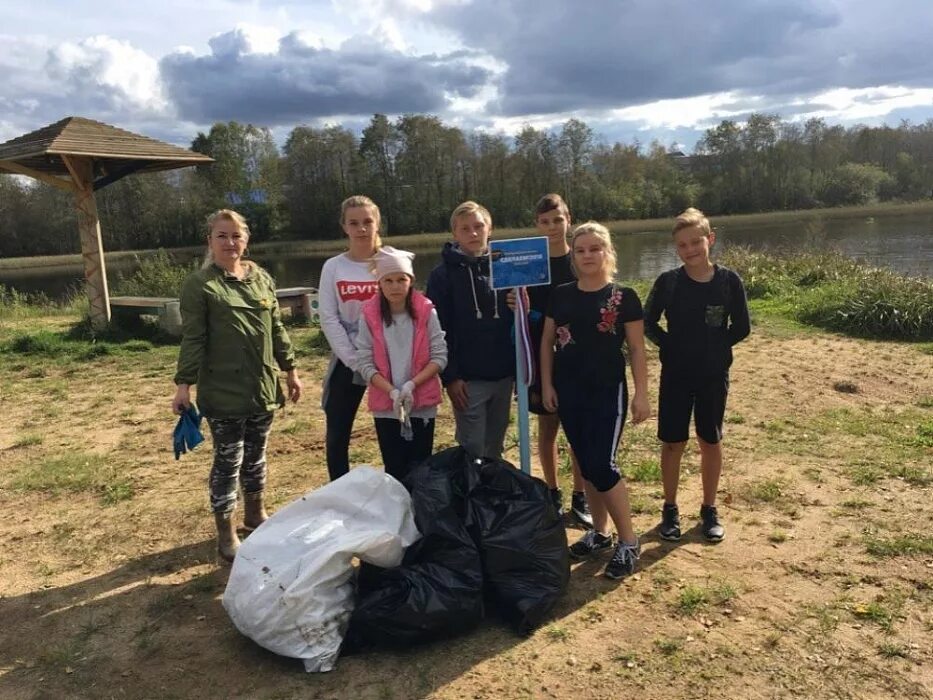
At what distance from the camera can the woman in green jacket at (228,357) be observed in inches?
130

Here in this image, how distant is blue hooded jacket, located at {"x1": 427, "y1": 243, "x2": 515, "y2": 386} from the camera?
11.1 feet

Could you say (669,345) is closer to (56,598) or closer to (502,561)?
(502,561)

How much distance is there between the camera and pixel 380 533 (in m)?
2.75

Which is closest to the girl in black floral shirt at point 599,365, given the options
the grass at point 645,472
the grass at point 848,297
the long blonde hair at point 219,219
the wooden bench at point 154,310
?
the grass at point 645,472

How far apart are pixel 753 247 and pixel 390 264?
924 inches

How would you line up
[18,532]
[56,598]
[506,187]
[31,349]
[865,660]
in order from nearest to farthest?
1. [865,660]
2. [56,598]
3. [18,532]
4. [31,349]
5. [506,187]

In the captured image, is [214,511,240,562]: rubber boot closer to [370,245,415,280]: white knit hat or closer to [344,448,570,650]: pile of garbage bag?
[344,448,570,650]: pile of garbage bag

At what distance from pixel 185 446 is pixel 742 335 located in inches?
116

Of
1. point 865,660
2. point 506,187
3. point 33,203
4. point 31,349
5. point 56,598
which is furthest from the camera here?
point 506,187

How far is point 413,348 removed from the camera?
325 centimetres

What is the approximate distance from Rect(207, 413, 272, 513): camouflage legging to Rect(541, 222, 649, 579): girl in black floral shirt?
63.0 inches

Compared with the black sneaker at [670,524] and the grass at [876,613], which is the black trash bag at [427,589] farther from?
the grass at [876,613]

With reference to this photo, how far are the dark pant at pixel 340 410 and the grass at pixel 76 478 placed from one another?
1.82 m

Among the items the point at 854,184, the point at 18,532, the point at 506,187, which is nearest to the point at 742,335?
the point at 18,532
